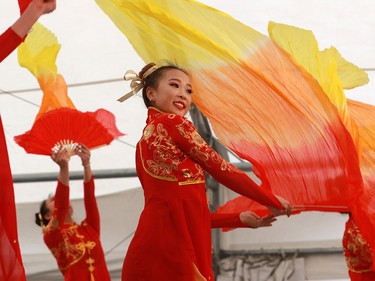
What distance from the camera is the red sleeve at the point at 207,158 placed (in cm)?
278

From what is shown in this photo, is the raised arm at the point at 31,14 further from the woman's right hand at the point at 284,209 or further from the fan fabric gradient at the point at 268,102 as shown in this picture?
the woman's right hand at the point at 284,209

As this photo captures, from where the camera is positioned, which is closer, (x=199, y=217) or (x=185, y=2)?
(x=199, y=217)

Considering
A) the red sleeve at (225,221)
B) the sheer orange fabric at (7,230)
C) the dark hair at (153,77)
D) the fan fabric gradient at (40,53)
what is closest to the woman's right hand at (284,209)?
the red sleeve at (225,221)

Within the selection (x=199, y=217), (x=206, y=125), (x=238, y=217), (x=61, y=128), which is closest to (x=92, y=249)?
(x=61, y=128)

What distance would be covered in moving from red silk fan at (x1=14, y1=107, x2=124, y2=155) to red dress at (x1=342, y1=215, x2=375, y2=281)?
1346 millimetres

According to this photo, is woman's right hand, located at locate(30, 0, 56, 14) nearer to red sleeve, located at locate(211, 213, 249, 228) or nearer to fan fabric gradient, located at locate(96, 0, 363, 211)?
fan fabric gradient, located at locate(96, 0, 363, 211)

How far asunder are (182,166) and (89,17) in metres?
2.85

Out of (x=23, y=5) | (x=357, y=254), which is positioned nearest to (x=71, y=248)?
(x=357, y=254)

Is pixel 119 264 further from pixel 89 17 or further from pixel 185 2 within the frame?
pixel 185 2

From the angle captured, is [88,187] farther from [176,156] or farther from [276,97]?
[176,156]

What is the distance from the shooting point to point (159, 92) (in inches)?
117

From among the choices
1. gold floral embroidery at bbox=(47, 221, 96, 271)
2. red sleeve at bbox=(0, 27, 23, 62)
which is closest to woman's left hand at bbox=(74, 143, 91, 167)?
gold floral embroidery at bbox=(47, 221, 96, 271)

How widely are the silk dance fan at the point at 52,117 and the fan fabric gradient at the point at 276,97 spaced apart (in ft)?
3.20

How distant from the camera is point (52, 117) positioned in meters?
4.23
